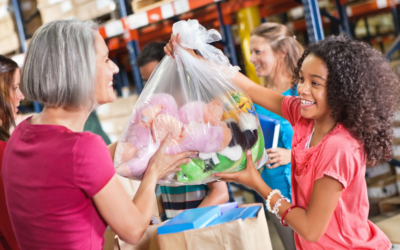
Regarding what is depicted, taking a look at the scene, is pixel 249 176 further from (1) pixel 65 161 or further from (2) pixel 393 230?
(2) pixel 393 230

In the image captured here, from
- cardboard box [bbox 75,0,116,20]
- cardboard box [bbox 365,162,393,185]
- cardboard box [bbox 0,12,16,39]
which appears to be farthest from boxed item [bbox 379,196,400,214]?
cardboard box [bbox 0,12,16,39]

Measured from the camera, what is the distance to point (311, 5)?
2.02 m

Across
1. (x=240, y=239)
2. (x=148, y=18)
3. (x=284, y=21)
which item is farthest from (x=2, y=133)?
(x=284, y=21)

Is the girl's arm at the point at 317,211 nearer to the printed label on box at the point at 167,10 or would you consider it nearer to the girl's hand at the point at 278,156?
the girl's hand at the point at 278,156

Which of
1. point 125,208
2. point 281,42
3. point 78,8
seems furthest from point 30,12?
point 125,208

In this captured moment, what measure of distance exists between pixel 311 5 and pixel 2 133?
1564 mm

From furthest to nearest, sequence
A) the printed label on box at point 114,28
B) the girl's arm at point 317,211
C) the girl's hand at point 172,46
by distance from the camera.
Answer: the printed label on box at point 114,28, the girl's hand at point 172,46, the girl's arm at point 317,211

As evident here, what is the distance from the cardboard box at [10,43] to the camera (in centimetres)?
394

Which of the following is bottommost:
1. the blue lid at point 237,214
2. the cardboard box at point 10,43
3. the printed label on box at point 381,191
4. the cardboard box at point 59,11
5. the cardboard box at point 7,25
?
the printed label on box at point 381,191

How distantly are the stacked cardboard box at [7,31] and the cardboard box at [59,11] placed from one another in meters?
0.69

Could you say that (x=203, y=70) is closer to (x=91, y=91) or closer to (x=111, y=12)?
(x=91, y=91)

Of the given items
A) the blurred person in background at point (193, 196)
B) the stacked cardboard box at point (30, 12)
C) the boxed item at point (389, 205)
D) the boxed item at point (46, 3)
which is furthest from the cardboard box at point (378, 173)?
the stacked cardboard box at point (30, 12)

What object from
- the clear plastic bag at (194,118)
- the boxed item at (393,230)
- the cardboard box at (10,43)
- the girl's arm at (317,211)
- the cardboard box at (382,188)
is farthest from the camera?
the cardboard box at (10,43)

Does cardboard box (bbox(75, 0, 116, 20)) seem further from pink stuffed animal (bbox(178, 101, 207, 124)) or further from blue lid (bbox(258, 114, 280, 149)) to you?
pink stuffed animal (bbox(178, 101, 207, 124))
